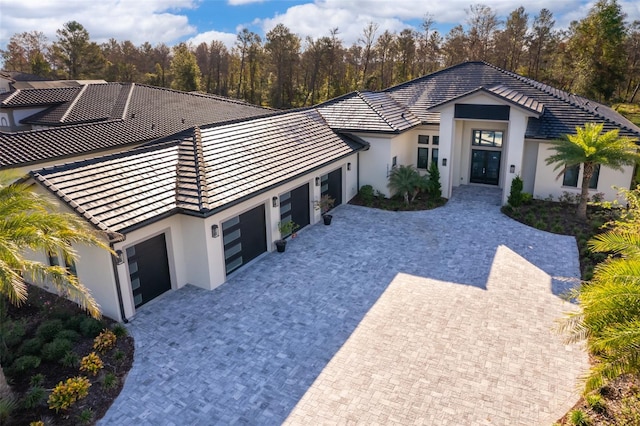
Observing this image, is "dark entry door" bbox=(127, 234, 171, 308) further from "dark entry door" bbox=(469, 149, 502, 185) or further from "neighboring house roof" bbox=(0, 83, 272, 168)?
"dark entry door" bbox=(469, 149, 502, 185)

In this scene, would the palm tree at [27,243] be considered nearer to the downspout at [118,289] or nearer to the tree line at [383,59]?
the downspout at [118,289]

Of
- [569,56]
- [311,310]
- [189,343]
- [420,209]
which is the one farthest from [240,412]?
[569,56]

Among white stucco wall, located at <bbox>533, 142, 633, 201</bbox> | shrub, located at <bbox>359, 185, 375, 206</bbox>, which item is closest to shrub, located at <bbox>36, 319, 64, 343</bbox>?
shrub, located at <bbox>359, 185, 375, 206</bbox>

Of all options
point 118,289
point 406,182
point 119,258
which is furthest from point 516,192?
point 118,289

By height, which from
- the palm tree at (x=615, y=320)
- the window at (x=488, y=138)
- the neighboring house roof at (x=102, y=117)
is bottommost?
the palm tree at (x=615, y=320)

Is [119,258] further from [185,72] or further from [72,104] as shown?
[185,72]

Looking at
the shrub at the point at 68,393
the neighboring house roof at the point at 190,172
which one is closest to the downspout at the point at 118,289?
the neighboring house roof at the point at 190,172
